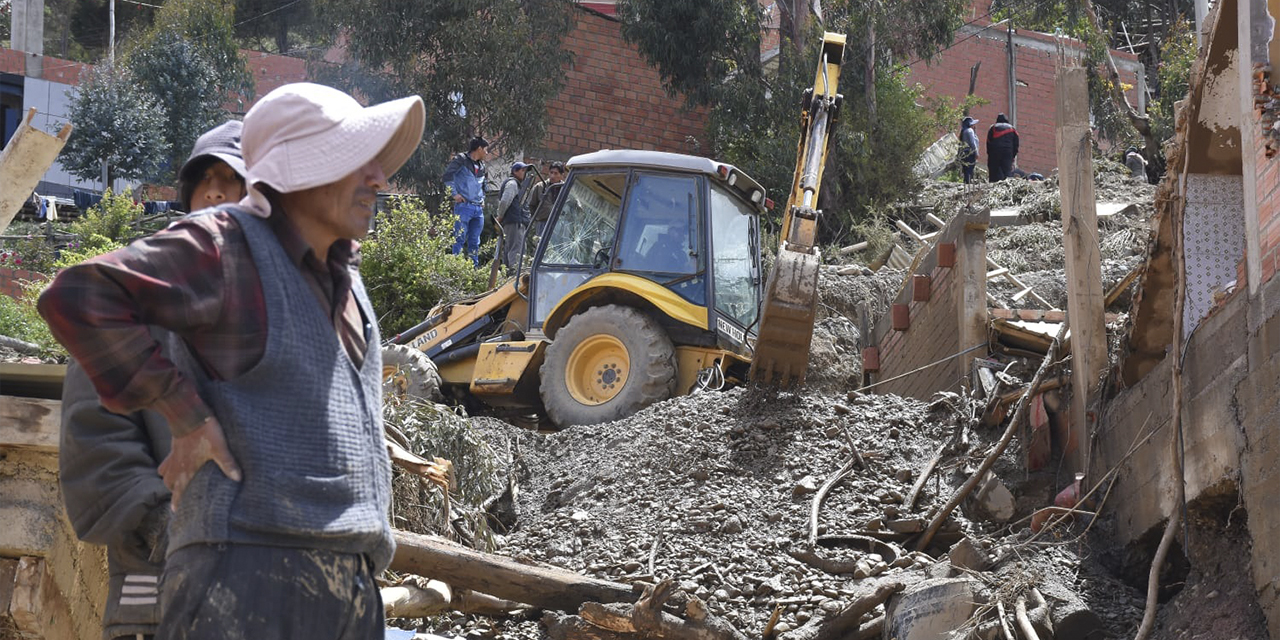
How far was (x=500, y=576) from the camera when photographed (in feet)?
20.9

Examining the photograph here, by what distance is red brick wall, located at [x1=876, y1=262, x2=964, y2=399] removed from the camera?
980 cm

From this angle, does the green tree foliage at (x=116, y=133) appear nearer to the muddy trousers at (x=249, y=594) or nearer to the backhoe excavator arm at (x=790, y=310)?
the backhoe excavator arm at (x=790, y=310)

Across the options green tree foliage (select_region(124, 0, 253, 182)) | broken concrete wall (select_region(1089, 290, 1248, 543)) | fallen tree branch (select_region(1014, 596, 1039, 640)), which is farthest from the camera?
green tree foliage (select_region(124, 0, 253, 182))

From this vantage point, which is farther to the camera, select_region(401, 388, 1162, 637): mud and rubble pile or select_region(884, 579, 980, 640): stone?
select_region(401, 388, 1162, 637): mud and rubble pile

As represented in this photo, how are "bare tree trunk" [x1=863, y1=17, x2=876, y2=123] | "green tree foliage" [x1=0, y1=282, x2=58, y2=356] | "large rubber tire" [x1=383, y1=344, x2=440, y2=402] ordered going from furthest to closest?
"bare tree trunk" [x1=863, y1=17, x2=876, y2=123] < "green tree foliage" [x1=0, y1=282, x2=58, y2=356] < "large rubber tire" [x1=383, y1=344, x2=440, y2=402]

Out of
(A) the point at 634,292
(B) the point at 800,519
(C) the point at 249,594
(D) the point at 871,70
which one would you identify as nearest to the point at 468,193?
(A) the point at 634,292

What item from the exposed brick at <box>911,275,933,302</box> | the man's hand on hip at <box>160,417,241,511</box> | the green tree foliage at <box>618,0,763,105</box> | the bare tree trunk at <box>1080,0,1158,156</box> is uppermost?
the green tree foliage at <box>618,0,763,105</box>

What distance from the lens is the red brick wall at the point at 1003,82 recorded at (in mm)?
27656

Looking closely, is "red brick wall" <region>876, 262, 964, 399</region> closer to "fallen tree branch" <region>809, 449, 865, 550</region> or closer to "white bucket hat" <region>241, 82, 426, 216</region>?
"fallen tree branch" <region>809, 449, 865, 550</region>

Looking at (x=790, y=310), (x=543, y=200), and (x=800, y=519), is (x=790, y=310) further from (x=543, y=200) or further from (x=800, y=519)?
(x=543, y=200)

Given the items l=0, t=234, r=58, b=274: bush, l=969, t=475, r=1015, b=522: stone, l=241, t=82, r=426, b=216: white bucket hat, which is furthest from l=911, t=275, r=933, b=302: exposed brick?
l=0, t=234, r=58, b=274: bush

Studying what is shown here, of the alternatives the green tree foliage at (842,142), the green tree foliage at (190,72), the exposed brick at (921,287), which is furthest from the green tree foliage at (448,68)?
the exposed brick at (921,287)

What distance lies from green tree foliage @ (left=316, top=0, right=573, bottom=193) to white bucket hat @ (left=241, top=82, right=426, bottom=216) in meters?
19.8

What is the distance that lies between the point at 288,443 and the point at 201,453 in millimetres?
148
